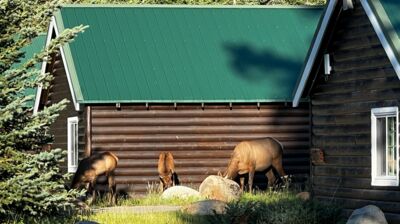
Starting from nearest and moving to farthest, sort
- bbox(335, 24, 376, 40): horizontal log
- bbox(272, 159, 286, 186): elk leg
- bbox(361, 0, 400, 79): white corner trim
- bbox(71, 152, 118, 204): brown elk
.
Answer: bbox(361, 0, 400, 79): white corner trim, bbox(335, 24, 376, 40): horizontal log, bbox(71, 152, 118, 204): brown elk, bbox(272, 159, 286, 186): elk leg

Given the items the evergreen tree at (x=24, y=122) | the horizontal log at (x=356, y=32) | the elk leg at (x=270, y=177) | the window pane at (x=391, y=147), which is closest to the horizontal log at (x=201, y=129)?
the elk leg at (x=270, y=177)

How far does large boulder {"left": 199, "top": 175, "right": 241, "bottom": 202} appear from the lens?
29.8 meters

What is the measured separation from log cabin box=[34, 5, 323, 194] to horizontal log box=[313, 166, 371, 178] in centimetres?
775

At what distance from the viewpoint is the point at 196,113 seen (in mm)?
34094

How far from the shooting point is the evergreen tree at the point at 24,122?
896 inches

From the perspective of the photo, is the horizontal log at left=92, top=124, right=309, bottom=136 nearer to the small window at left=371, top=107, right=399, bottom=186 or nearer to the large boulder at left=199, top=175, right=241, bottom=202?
the large boulder at left=199, top=175, right=241, bottom=202

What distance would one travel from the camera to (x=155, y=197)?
1233 inches

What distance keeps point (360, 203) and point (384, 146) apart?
4.93 feet

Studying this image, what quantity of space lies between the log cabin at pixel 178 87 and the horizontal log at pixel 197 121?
31 mm

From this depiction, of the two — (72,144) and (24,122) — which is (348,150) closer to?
(24,122)

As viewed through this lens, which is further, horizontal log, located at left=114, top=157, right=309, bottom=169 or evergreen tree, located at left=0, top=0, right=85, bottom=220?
horizontal log, located at left=114, top=157, right=309, bottom=169

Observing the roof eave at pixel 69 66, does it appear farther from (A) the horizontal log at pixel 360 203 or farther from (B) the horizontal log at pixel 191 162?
(A) the horizontal log at pixel 360 203

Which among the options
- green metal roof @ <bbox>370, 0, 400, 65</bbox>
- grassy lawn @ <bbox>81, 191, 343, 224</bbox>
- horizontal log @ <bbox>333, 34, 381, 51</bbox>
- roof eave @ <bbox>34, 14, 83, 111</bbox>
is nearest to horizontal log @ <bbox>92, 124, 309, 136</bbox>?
roof eave @ <bbox>34, 14, 83, 111</bbox>

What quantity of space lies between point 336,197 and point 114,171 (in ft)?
29.8
